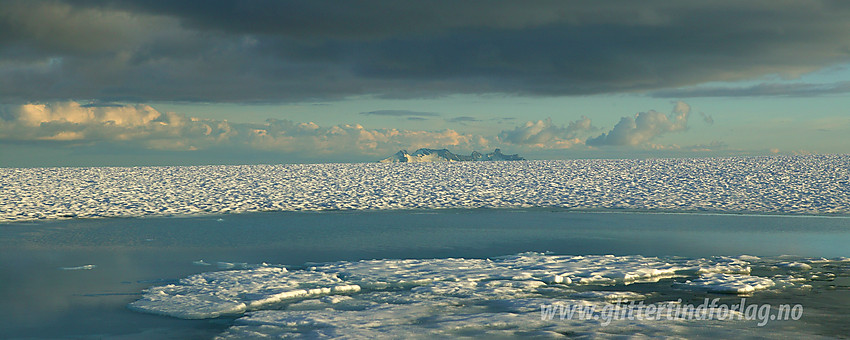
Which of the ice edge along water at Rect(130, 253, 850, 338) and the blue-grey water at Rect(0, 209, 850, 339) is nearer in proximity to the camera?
the ice edge along water at Rect(130, 253, 850, 338)

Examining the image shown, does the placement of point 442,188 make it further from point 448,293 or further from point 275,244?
point 448,293

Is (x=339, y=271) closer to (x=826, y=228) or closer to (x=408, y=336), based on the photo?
(x=408, y=336)

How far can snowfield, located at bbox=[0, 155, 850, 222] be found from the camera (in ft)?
74.6

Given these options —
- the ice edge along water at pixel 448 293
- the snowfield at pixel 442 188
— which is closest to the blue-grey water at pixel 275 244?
the ice edge along water at pixel 448 293

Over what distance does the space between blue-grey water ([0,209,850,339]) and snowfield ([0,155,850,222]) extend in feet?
8.97

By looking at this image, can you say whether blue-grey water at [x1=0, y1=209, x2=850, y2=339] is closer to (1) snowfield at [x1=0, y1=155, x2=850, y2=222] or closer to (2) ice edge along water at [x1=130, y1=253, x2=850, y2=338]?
(2) ice edge along water at [x1=130, y1=253, x2=850, y2=338]

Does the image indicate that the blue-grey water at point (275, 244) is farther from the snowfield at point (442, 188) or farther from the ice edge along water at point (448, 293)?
the snowfield at point (442, 188)

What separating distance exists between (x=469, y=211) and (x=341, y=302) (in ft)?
45.0

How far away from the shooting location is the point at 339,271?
32.8ft

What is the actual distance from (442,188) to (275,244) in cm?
1636

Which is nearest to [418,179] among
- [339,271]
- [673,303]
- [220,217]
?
[220,217]

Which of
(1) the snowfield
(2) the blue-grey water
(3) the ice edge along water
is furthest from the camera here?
(1) the snowfield

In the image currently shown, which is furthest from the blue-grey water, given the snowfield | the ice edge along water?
the snowfield

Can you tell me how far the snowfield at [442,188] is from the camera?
2273 centimetres
